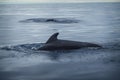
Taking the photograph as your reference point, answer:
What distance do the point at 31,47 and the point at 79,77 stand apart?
804cm

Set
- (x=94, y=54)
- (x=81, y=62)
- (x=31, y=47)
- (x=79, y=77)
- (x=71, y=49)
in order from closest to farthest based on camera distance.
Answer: (x=79, y=77)
(x=81, y=62)
(x=94, y=54)
(x=71, y=49)
(x=31, y=47)

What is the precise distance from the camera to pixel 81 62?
1666 centimetres

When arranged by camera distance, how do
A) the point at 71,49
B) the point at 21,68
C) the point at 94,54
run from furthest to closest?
the point at 71,49
the point at 94,54
the point at 21,68

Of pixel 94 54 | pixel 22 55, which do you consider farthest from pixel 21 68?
pixel 94 54

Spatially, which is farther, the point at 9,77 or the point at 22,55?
the point at 22,55

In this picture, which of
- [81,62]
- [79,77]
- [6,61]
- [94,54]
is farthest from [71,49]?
[79,77]

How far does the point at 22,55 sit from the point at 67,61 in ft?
9.84

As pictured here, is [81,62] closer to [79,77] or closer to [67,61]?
[67,61]

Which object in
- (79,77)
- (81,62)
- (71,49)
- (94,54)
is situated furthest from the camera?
(71,49)

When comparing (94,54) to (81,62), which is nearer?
(81,62)

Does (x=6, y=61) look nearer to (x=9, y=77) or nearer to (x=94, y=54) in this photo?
(x=9, y=77)

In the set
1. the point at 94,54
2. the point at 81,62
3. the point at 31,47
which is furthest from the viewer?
the point at 31,47

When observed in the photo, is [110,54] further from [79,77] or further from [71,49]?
[79,77]

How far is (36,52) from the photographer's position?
62.8 ft
